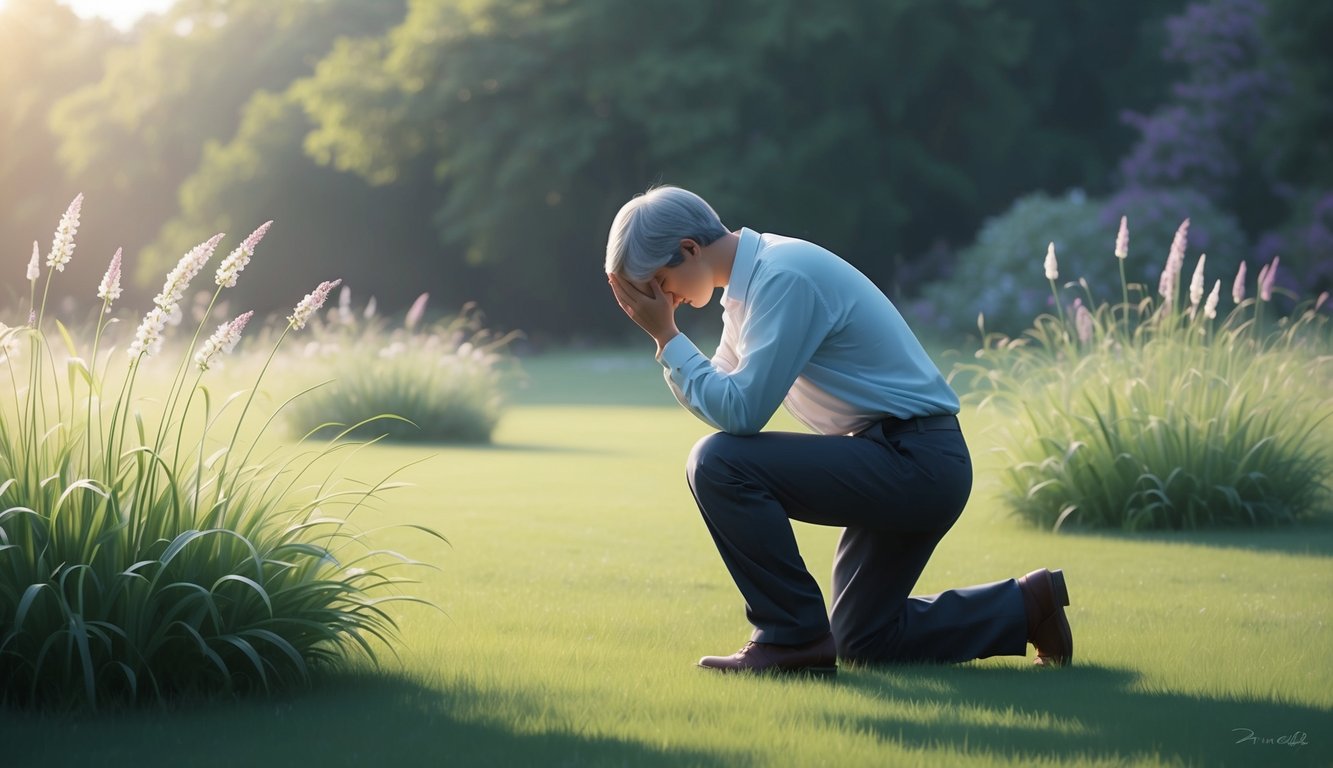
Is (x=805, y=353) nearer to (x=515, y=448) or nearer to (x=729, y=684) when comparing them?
A: (x=729, y=684)

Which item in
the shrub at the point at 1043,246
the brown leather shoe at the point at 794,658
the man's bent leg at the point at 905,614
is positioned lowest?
the brown leather shoe at the point at 794,658

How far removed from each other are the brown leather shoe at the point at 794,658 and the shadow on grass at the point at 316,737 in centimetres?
61

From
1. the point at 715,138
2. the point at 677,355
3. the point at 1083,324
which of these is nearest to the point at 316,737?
the point at 677,355

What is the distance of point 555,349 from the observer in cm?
3133

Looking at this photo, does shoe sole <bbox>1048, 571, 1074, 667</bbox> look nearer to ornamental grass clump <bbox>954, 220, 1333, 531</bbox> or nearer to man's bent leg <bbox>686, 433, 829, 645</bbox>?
man's bent leg <bbox>686, 433, 829, 645</bbox>

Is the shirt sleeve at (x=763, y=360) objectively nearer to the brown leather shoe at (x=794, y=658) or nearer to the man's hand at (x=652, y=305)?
the man's hand at (x=652, y=305)

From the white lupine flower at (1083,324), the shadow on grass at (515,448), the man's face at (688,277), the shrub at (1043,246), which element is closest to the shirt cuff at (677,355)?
the man's face at (688,277)

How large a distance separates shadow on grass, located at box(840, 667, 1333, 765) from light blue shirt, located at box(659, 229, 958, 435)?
73cm

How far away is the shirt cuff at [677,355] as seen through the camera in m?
3.83

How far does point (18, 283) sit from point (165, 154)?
5.13m

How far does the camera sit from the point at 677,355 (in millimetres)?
3844

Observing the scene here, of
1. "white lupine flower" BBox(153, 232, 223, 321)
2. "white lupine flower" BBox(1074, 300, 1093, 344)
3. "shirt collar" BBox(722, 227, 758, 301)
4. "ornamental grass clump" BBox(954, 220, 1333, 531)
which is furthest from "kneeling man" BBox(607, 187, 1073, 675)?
"white lupine flower" BBox(1074, 300, 1093, 344)

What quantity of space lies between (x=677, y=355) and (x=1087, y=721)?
4.41 feet

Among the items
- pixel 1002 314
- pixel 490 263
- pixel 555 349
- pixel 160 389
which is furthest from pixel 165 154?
pixel 160 389
